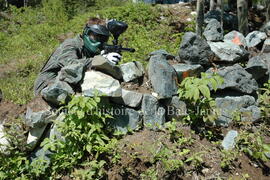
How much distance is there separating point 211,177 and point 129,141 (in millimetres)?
1402

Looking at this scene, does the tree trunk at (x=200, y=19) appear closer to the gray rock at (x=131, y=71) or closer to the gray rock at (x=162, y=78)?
the gray rock at (x=162, y=78)

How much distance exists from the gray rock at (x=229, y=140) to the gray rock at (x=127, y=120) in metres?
1.47

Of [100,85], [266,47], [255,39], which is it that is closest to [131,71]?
[100,85]

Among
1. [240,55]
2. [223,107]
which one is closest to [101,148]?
[223,107]

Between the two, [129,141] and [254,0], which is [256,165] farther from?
[254,0]

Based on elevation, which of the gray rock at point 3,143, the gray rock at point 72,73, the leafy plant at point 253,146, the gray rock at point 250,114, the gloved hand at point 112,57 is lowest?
the leafy plant at point 253,146

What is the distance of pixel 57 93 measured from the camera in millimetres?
4703

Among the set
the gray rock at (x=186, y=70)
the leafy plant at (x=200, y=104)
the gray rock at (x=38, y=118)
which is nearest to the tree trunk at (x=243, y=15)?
the gray rock at (x=186, y=70)

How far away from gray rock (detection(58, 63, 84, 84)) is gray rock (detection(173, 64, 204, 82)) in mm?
1878

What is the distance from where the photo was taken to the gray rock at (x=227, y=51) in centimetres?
609

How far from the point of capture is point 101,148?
14.5ft

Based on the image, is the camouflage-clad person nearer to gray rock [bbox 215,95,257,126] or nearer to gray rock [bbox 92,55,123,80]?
gray rock [bbox 92,55,123,80]

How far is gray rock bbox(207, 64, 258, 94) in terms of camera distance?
219 inches

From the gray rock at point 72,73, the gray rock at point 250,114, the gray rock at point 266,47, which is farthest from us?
the gray rock at point 266,47
